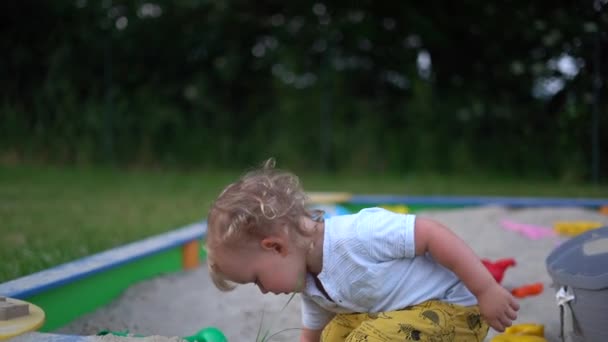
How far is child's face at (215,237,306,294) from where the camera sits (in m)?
1.32

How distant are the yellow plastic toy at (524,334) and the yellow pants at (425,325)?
0.16m

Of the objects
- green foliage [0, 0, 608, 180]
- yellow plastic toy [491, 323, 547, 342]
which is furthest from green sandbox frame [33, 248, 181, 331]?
green foliage [0, 0, 608, 180]

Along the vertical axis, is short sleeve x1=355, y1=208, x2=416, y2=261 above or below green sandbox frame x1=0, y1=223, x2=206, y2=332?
above

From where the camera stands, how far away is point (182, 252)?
8.90ft

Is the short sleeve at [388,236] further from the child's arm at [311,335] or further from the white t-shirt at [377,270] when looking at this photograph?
the child's arm at [311,335]

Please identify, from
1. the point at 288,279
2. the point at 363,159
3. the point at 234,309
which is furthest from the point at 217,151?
the point at 288,279

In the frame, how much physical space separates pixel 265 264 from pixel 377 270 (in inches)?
10.3

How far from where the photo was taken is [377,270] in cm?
140

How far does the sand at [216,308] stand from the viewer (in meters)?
1.82

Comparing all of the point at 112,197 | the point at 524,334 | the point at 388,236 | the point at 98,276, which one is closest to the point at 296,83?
the point at 112,197

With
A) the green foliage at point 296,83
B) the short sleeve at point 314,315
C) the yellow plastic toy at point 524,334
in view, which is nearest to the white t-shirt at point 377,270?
the short sleeve at point 314,315

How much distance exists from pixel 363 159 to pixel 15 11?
507 cm

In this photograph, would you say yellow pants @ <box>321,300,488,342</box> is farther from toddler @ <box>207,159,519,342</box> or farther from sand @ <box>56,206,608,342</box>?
sand @ <box>56,206,608,342</box>

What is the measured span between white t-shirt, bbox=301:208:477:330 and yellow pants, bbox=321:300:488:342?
23 mm
